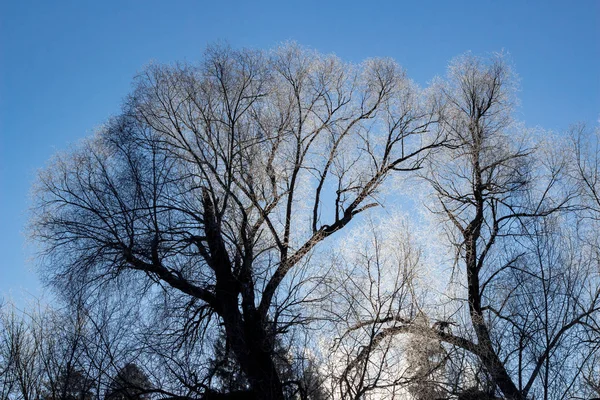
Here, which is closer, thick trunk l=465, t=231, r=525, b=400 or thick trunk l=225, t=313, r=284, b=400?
thick trunk l=465, t=231, r=525, b=400

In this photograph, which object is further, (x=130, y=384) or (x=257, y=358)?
(x=257, y=358)

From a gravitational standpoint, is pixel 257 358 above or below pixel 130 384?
above

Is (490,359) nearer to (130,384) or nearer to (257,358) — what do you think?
(257,358)

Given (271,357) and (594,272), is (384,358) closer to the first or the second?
(271,357)

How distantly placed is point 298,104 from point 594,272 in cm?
799

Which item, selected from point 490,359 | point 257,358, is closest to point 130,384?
point 257,358

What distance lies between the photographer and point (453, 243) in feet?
49.0

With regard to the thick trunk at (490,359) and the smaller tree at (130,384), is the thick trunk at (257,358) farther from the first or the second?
the thick trunk at (490,359)

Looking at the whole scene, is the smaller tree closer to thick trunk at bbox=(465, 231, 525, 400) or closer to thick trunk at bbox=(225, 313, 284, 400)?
thick trunk at bbox=(225, 313, 284, 400)

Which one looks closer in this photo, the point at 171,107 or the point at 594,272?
the point at 594,272

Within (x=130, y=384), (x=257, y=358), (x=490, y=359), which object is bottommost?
(x=490, y=359)

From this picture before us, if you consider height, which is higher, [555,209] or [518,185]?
[518,185]

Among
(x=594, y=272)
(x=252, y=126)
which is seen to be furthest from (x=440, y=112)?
(x=594, y=272)

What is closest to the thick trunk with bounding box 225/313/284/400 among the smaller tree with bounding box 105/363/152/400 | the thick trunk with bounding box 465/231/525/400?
the smaller tree with bounding box 105/363/152/400
